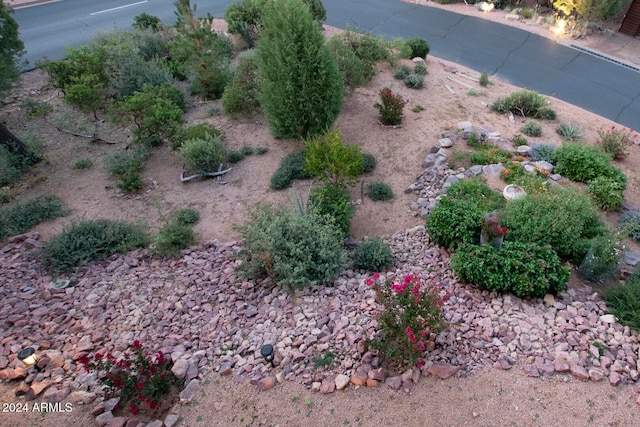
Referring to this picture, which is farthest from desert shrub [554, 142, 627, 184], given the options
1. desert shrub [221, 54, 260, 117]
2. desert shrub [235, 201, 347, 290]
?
desert shrub [221, 54, 260, 117]

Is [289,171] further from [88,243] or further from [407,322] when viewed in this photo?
[407,322]

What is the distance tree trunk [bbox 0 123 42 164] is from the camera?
9688 millimetres

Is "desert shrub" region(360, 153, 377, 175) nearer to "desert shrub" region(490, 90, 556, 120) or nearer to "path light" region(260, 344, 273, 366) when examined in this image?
"desert shrub" region(490, 90, 556, 120)

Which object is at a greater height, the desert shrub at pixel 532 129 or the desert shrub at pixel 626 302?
the desert shrub at pixel 532 129

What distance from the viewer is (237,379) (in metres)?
4.95

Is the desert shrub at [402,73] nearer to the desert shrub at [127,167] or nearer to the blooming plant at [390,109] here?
the blooming plant at [390,109]

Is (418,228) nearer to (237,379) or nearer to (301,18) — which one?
(237,379)

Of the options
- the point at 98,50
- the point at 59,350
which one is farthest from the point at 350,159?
the point at 98,50

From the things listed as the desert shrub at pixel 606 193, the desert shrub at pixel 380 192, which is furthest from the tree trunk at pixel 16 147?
the desert shrub at pixel 606 193

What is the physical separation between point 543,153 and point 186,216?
7.80 meters

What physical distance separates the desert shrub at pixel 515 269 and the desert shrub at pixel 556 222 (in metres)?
0.42

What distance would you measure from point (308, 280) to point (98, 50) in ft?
33.9

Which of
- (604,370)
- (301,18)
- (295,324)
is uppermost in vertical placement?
(301,18)

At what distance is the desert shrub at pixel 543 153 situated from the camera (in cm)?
882
